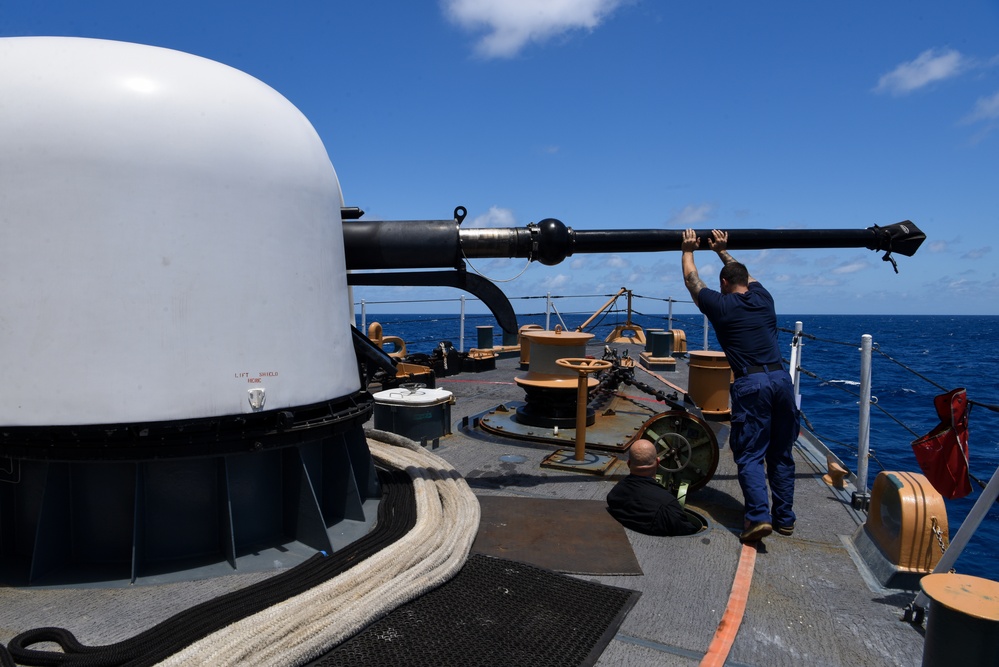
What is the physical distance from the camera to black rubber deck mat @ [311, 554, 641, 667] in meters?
2.48

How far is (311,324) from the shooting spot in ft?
10.7

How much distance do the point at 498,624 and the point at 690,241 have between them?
106 inches

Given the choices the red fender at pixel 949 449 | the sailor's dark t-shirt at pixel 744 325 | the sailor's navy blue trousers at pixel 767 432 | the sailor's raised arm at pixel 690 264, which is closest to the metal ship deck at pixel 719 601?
the sailor's navy blue trousers at pixel 767 432

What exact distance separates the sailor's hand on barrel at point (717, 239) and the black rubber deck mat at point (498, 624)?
7.49 ft

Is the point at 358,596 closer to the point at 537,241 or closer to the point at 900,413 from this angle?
the point at 537,241

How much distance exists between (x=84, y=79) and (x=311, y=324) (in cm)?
145

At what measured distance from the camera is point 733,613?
2.91 meters

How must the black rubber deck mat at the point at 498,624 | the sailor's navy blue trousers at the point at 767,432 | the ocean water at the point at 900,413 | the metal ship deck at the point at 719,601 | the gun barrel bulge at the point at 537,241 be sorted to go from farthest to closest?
the ocean water at the point at 900,413
the sailor's navy blue trousers at the point at 767,432
the gun barrel bulge at the point at 537,241
the metal ship deck at the point at 719,601
the black rubber deck mat at the point at 498,624

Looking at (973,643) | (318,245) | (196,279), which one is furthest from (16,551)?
(973,643)

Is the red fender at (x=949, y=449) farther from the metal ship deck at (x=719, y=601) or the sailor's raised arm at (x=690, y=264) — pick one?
the sailor's raised arm at (x=690, y=264)

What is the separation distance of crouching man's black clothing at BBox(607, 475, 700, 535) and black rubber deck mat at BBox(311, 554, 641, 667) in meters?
0.86

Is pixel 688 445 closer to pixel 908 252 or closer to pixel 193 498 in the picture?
pixel 908 252

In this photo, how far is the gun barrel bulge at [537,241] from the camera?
12.5 feet

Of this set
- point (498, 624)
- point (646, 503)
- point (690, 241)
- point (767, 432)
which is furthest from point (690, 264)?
point (498, 624)
